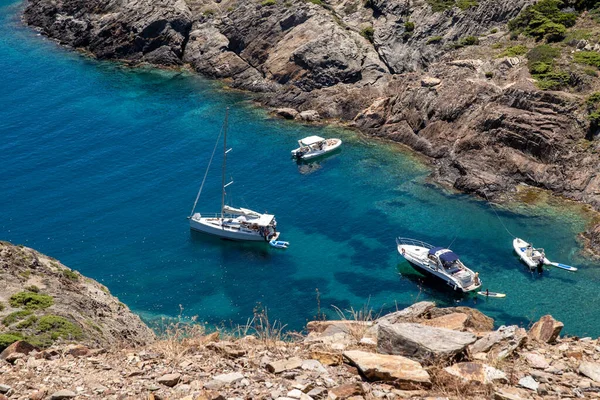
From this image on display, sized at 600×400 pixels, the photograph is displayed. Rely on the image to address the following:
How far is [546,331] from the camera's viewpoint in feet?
65.1

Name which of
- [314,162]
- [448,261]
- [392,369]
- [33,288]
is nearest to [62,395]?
[392,369]

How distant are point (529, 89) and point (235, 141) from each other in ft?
118

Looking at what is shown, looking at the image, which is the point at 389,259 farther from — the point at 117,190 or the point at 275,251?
the point at 117,190

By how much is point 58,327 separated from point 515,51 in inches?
2685

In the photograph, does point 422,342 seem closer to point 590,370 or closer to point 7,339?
point 590,370

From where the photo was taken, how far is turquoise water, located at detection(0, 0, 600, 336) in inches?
2192

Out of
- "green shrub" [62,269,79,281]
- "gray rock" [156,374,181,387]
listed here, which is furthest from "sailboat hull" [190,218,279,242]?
"gray rock" [156,374,181,387]

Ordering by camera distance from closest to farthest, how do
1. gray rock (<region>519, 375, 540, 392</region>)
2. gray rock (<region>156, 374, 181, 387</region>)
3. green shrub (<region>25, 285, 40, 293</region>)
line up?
gray rock (<region>519, 375, 540, 392</region>), gray rock (<region>156, 374, 181, 387</region>), green shrub (<region>25, 285, 40, 293</region>)

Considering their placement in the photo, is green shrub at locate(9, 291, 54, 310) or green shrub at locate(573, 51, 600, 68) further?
green shrub at locate(573, 51, 600, 68)

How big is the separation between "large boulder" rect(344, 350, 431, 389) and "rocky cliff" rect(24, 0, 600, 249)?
48931 millimetres

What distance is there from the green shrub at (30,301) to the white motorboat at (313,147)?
150ft

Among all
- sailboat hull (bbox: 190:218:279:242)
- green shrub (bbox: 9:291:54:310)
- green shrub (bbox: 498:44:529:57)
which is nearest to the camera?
green shrub (bbox: 9:291:54:310)

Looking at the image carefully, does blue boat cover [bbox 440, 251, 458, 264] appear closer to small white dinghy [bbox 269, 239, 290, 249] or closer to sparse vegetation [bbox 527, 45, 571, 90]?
small white dinghy [bbox 269, 239, 290, 249]

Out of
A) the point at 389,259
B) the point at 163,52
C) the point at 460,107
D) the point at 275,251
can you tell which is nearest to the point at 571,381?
the point at 389,259
